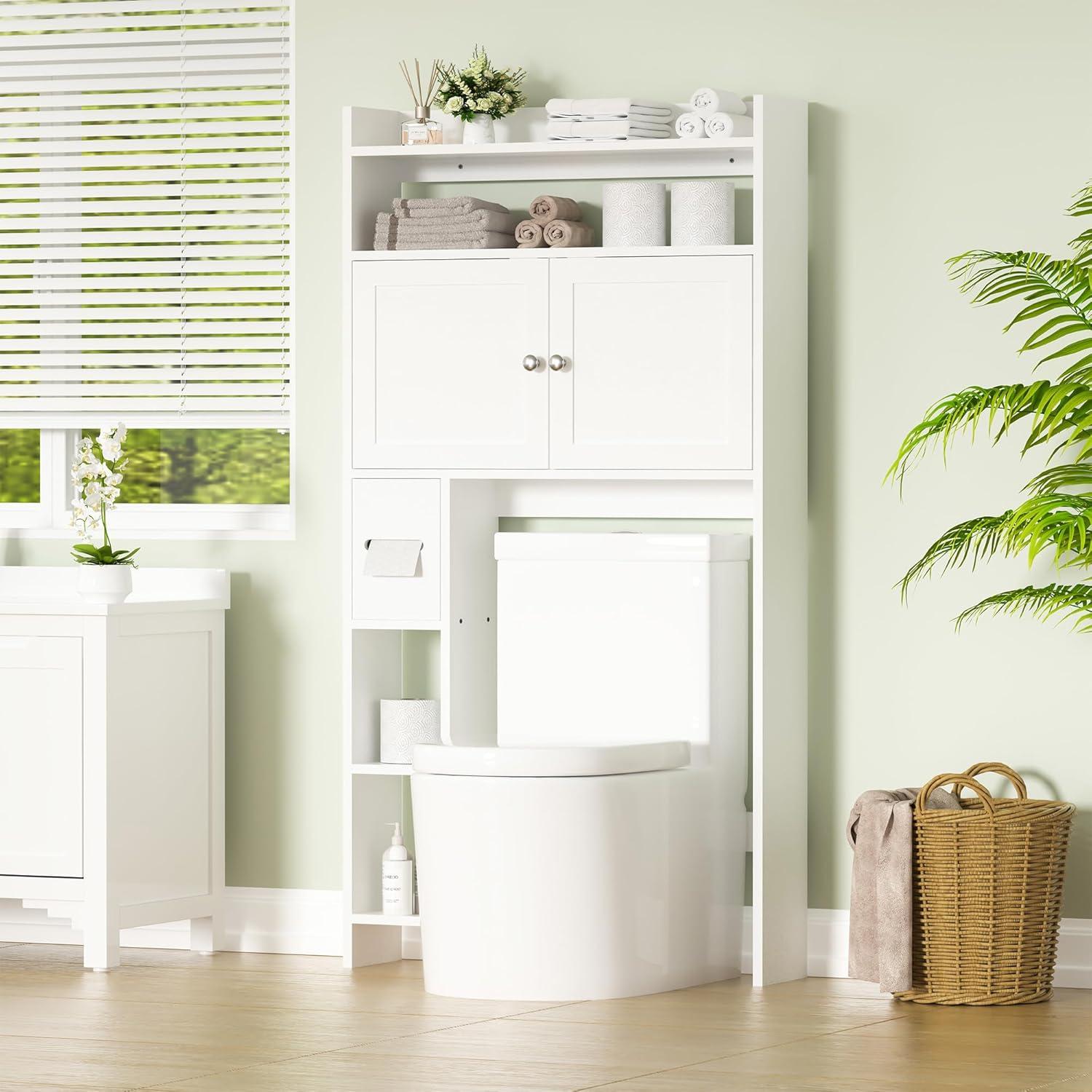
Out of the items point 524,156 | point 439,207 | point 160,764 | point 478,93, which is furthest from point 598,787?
point 478,93

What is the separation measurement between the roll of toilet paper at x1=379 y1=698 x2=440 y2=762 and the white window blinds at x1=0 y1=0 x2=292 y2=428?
2.61ft

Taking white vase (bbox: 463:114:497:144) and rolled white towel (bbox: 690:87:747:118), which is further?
white vase (bbox: 463:114:497:144)

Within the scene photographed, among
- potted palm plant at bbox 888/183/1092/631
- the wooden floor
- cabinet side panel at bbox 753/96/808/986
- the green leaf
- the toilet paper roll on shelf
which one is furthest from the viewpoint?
the toilet paper roll on shelf

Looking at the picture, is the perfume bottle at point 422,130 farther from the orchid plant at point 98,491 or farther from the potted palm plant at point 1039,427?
the potted palm plant at point 1039,427

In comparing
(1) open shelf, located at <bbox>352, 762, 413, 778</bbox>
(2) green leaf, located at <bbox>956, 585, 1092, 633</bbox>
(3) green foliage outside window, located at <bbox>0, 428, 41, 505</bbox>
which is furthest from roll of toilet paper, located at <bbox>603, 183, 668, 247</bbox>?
(3) green foliage outside window, located at <bbox>0, 428, 41, 505</bbox>

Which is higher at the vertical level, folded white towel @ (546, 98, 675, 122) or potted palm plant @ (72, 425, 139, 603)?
folded white towel @ (546, 98, 675, 122)

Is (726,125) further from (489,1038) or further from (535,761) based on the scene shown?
(489,1038)

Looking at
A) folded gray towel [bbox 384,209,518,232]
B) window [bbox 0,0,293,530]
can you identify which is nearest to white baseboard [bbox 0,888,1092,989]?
window [bbox 0,0,293,530]

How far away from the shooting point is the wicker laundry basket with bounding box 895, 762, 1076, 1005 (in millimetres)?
3924

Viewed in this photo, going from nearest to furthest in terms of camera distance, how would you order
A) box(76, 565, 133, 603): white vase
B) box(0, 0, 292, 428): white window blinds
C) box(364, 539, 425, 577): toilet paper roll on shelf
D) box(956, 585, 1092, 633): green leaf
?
box(956, 585, 1092, 633): green leaf < box(364, 539, 425, 577): toilet paper roll on shelf < box(76, 565, 133, 603): white vase < box(0, 0, 292, 428): white window blinds

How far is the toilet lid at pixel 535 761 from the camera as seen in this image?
3.89 m

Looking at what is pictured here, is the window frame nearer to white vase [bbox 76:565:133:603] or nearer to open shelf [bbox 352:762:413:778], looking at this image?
white vase [bbox 76:565:133:603]

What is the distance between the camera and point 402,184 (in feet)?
15.2

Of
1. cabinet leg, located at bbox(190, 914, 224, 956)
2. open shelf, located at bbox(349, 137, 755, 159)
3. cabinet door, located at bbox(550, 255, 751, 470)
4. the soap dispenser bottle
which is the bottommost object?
cabinet leg, located at bbox(190, 914, 224, 956)
